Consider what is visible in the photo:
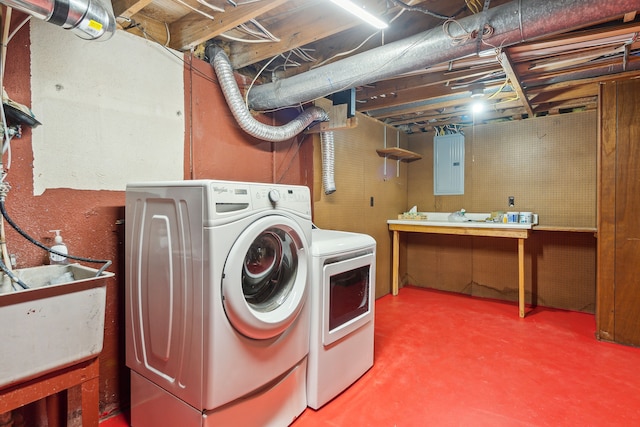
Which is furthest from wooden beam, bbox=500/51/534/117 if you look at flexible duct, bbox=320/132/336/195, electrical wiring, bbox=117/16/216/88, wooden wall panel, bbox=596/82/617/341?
electrical wiring, bbox=117/16/216/88

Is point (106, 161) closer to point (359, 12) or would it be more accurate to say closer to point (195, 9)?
point (195, 9)

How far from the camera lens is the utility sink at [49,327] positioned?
3.50 feet

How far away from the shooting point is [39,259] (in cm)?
156

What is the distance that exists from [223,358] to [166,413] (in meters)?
A: 0.48

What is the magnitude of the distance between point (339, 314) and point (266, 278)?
523 mm

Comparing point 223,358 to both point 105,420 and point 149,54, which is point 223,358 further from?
point 149,54

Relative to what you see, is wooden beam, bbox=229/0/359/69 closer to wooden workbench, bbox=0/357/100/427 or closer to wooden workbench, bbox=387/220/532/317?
wooden workbench, bbox=0/357/100/427

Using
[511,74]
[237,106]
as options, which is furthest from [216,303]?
[511,74]

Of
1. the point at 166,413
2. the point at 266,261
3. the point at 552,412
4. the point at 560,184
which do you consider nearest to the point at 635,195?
the point at 560,184

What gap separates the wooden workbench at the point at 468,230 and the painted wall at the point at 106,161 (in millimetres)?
2211

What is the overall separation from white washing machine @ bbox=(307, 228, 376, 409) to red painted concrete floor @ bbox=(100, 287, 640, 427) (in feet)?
0.39

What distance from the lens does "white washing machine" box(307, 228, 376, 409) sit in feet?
6.04

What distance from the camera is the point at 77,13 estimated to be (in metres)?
1.33

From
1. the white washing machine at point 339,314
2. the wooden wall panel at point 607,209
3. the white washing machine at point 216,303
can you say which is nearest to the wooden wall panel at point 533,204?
the wooden wall panel at point 607,209
